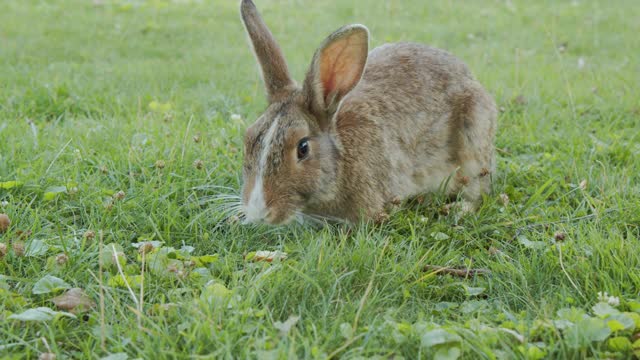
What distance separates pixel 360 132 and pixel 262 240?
960 mm

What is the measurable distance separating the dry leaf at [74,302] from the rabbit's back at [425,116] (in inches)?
81.6

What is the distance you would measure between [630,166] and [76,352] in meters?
3.73

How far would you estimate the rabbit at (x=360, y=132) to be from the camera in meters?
3.90

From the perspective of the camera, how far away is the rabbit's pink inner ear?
398cm

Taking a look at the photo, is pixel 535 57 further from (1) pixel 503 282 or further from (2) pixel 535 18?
(1) pixel 503 282

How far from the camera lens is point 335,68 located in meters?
4.07

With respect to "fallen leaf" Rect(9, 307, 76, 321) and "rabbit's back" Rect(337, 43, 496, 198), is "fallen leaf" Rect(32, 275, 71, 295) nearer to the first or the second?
"fallen leaf" Rect(9, 307, 76, 321)

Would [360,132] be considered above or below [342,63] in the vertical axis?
below

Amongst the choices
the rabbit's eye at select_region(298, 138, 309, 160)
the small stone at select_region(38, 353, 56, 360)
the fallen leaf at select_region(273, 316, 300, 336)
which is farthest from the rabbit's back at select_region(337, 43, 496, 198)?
the small stone at select_region(38, 353, 56, 360)

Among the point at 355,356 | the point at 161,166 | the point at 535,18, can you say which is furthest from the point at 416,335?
the point at 535,18

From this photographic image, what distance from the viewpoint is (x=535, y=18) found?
11508 mm

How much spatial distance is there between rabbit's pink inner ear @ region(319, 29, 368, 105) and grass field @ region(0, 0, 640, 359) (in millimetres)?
822

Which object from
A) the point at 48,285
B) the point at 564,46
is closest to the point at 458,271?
the point at 48,285

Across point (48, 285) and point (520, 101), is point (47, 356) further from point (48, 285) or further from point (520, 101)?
point (520, 101)
